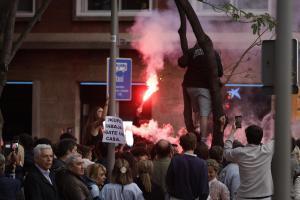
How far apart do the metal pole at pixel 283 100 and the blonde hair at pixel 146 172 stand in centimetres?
323

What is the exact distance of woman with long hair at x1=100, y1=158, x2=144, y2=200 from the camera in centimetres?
986

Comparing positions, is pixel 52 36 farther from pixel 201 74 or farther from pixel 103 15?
pixel 201 74

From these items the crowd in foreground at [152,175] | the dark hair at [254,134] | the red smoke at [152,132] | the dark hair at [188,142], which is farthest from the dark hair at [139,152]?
the red smoke at [152,132]

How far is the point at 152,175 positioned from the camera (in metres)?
10.7

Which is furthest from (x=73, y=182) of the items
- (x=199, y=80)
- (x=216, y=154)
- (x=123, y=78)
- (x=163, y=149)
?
(x=123, y=78)

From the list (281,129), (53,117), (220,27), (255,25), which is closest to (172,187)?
(281,129)

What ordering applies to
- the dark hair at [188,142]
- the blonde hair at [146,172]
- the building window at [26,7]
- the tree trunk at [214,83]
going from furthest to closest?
the building window at [26,7] < the tree trunk at [214,83] < the blonde hair at [146,172] < the dark hair at [188,142]

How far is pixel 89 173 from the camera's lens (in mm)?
10336

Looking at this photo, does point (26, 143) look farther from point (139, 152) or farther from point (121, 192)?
point (121, 192)

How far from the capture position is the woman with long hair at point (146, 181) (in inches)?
408

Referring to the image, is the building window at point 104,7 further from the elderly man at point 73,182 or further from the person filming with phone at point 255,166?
the elderly man at point 73,182

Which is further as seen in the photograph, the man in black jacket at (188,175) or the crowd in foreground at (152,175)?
the man in black jacket at (188,175)

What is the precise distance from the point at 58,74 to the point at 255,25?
36.1 feet

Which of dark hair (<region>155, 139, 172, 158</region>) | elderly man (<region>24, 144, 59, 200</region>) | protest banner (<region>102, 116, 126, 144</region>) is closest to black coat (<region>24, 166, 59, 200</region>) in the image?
elderly man (<region>24, 144, 59, 200</region>)
